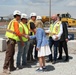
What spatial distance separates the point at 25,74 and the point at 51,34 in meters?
2.11

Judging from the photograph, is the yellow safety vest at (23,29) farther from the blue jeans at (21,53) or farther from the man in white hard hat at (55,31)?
the man in white hard hat at (55,31)

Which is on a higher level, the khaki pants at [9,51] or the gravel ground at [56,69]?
the khaki pants at [9,51]

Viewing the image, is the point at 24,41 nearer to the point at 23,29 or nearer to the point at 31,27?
the point at 23,29

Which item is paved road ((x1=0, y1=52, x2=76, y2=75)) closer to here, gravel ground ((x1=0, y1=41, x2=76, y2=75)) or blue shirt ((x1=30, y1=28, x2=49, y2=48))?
gravel ground ((x1=0, y1=41, x2=76, y2=75))

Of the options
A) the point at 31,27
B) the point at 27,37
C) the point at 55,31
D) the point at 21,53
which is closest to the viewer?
the point at 27,37

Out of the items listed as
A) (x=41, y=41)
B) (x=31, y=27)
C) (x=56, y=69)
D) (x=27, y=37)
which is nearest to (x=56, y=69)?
(x=56, y=69)

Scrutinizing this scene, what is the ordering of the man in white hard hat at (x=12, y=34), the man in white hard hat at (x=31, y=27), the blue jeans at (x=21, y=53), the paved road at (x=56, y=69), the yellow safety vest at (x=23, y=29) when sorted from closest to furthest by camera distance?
the man in white hard hat at (x=12, y=34), the paved road at (x=56, y=69), the yellow safety vest at (x=23, y=29), the blue jeans at (x=21, y=53), the man in white hard hat at (x=31, y=27)

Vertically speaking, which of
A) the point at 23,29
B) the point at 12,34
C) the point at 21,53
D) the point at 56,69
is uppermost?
the point at 23,29

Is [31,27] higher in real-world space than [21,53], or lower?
higher

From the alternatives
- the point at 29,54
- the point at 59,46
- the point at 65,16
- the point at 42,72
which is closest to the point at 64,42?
the point at 59,46

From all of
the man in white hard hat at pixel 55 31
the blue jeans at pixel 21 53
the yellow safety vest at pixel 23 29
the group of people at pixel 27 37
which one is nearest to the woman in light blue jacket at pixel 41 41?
the group of people at pixel 27 37

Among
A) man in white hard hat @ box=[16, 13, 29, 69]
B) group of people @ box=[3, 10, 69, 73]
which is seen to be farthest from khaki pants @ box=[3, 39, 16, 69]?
man in white hard hat @ box=[16, 13, 29, 69]

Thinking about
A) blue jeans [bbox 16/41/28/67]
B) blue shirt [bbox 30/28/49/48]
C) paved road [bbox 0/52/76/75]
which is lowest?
paved road [bbox 0/52/76/75]

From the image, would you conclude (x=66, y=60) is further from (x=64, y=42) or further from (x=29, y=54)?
(x=29, y=54)
